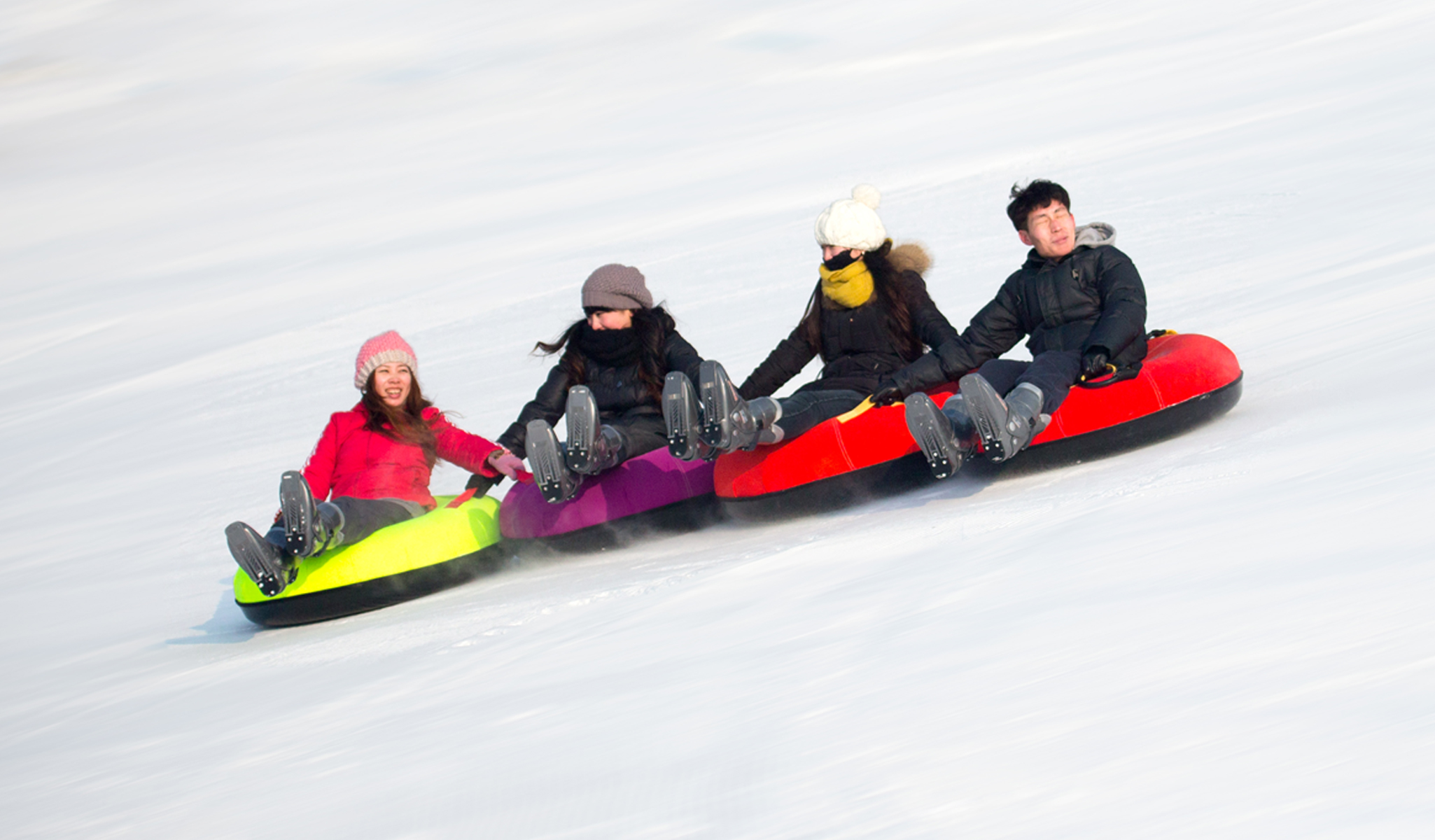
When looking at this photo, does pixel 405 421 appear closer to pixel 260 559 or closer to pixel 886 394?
pixel 260 559

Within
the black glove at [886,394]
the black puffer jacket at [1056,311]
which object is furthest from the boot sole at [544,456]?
the black puffer jacket at [1056,311]

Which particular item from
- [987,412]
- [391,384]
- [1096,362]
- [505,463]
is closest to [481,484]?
[505,463]

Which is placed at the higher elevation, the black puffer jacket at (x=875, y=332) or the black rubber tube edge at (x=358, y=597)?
the black puffer jacket at (x=875, y=332)

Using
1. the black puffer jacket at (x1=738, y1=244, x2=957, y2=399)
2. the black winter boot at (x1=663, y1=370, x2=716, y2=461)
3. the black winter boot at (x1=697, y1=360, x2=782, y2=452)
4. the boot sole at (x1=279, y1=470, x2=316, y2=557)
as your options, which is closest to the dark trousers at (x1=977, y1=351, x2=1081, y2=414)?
the black puffer jacket at (x1=738, y1=244, x2=957, y2=399)

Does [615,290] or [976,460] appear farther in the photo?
[615,290]

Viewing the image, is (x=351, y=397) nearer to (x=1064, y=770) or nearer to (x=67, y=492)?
(x=67, y=492)

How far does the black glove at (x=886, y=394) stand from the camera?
5.59 meters

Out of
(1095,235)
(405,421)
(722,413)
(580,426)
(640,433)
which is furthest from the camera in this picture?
(405,421)

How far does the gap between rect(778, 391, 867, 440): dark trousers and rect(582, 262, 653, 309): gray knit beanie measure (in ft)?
2.39

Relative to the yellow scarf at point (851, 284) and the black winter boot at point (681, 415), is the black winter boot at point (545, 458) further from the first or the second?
the yellow scarf at point (851, 284)

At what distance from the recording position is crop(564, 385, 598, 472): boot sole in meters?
5.29

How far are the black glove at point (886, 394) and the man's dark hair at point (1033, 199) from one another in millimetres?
734

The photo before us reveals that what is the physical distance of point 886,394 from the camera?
5.60 meters

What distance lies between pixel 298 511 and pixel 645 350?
1453 millimetres
